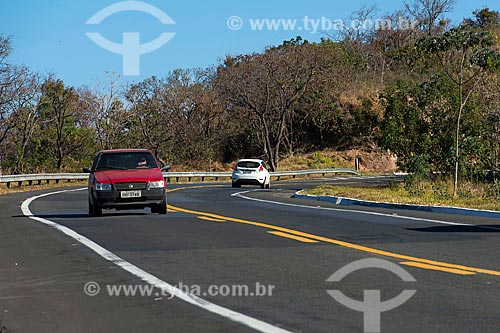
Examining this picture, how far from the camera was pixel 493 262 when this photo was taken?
34.8 feet

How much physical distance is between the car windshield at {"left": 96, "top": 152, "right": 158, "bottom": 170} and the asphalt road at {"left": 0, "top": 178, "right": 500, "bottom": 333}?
7.58ft

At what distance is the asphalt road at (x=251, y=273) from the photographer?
7246 millimetres

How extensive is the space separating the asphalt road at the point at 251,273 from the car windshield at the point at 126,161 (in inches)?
90.9

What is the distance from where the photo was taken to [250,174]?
40781mm

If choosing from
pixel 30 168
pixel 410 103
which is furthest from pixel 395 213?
pixel 30 168

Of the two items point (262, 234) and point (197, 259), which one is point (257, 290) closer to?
point (197, 259)

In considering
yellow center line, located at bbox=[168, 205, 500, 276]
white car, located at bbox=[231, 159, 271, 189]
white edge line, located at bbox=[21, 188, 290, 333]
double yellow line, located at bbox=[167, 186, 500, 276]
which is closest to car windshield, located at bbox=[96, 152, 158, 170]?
double yellow line, located at bbox=[167, 186, 500, 276]

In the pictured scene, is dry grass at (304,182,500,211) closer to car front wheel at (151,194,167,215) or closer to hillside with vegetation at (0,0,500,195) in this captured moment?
car front wheel at (151,194,167,215)

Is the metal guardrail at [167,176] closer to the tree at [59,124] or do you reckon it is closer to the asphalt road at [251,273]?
the tree at [59,124]

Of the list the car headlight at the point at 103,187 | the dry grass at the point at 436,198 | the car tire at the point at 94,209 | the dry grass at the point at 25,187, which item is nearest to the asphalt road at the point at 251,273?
the car headlight at the point at 103,187

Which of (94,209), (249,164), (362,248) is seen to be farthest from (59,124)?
(362,248)

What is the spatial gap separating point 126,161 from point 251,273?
11188 millimetres

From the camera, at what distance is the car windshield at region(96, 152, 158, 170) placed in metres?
20.4

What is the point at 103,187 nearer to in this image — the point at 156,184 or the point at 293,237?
the point at 156,184
